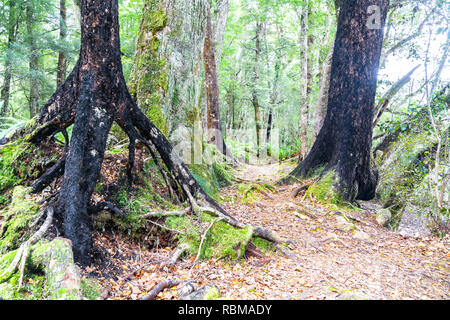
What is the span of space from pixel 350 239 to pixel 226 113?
68.9 ft

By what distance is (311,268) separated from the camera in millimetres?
3137

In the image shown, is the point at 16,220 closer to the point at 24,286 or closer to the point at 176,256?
the point at 24,286

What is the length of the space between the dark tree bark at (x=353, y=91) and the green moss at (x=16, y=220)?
231 inches

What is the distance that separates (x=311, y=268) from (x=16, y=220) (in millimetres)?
3265

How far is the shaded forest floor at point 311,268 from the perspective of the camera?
96.5 inches

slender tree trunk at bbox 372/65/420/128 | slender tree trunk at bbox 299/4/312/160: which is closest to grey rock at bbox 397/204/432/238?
slender tree trunk at bbox 372/65/420/128

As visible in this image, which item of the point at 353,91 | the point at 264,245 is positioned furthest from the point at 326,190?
the point at 264,245

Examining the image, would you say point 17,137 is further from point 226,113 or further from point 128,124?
point 226,113

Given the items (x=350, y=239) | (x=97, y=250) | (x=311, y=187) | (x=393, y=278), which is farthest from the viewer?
(x=311, y=187)

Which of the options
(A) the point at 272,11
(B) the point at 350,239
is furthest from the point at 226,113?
(B) the point at 350,239

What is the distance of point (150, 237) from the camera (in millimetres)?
3154

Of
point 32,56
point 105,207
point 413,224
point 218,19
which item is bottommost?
point 413,224

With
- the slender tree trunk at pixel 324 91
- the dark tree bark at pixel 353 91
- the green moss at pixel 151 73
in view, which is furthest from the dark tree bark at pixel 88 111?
the slender tree trunk at pixel 324 91

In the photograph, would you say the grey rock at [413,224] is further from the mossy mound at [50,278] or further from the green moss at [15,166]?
the green moss at [15,166]
